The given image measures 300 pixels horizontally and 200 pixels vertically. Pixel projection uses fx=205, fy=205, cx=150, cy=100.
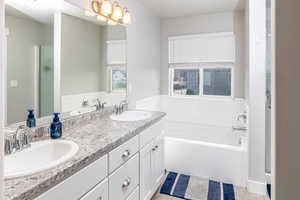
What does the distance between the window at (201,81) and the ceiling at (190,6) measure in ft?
3.08

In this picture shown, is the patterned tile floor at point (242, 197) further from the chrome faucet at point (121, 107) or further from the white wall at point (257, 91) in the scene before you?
the chrome faucet at point (121, 107)

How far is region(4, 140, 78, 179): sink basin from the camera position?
3.49 feet

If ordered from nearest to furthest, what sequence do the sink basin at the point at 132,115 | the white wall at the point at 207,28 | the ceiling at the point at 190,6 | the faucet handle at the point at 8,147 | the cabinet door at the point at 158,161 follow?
the faucet handle at the point at 8,147
the cabinet door at the point at 158,161
the sink basin at the point at 132,115
the ceiling at the point at 190,6
the white wall at the point at 207,28

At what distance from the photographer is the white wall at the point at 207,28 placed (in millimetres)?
3303

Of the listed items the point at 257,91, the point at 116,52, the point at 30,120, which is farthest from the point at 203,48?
the point at 30,120

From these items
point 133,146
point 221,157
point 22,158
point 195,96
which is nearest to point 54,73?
point 22,158

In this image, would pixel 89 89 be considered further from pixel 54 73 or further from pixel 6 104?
pixel 6 104

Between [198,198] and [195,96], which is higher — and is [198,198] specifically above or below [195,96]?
below

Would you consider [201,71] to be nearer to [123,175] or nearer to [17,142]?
[123,175]

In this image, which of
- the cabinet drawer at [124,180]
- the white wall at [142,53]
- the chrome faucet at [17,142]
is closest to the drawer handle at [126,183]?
the cabinet drawer at [124,180]

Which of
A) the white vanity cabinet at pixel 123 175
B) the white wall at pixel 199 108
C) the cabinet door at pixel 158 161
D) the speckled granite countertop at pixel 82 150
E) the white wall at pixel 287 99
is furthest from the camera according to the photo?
the white wall at pixel 199 108

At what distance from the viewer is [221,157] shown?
247 centimetres

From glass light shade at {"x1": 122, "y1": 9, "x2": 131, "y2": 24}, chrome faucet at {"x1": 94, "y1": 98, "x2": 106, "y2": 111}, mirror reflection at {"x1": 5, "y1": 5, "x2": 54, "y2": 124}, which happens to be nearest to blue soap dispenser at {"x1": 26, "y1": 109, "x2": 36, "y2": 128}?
mirror reflection at {"x1": 5, "y1": 5, "x2": 54, "y2": 124}

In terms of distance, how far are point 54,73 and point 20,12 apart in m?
0.47
